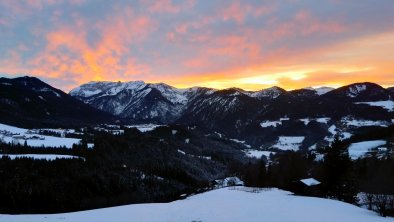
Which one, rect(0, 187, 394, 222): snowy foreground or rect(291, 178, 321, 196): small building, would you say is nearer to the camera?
rect(0, 187, 394, 222): snowy foreground

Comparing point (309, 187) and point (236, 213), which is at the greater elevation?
point (236, 213)

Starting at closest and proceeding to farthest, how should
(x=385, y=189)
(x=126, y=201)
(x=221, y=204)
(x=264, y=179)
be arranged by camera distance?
(x=221, y=204) → (x=385, y=189) → (x=264, y=179) → (x=126, y=201)

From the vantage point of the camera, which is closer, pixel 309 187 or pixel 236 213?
pixel 236 213

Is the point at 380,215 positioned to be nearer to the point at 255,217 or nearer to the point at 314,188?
the point at 255,217

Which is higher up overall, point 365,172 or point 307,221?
point 307,221

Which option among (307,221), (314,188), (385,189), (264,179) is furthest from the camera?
(264,179)

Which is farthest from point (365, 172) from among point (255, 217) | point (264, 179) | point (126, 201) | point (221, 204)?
point (126, 201)

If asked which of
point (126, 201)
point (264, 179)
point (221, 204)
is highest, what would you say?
point (221, 204)

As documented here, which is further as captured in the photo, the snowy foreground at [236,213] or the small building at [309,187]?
the small building at [309,187]

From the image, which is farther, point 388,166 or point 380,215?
point 388,166

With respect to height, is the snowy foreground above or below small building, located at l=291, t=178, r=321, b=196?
above

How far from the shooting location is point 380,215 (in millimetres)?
36625

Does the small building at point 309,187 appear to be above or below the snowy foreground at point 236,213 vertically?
below

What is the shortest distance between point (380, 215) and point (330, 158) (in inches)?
1180
